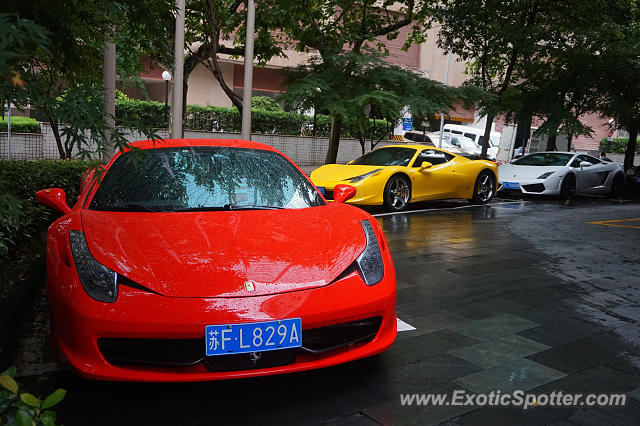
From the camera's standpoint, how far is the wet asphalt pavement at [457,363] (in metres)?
2.93

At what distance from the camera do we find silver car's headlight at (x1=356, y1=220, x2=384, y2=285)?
3297 mm

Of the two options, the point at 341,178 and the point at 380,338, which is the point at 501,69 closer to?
the point at 341,178

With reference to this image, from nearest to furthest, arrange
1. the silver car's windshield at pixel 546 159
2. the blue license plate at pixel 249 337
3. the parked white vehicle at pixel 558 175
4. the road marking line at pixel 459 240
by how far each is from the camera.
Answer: the blue license plate at pixel 249 337
the road marking line at pixel 459 240
the parked white vehicle at pixel 558 175
the silver car's windshield at pixel 546 159

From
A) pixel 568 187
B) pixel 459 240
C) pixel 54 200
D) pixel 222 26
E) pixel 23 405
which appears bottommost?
pixel 459 240

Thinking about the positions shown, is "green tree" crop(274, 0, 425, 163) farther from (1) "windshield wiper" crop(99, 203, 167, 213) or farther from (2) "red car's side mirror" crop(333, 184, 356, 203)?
(1) "windshield wiper" crop(99, 203, 167, 213)

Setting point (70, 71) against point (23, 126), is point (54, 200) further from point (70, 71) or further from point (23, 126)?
point (23, 126)

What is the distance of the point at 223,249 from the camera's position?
322 cm

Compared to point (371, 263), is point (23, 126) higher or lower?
higher

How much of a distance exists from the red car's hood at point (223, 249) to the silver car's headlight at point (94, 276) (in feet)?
0.13

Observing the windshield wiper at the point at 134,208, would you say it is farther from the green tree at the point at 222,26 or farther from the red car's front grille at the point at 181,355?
the green tree at the point at 222,26

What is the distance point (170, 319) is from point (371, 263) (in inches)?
45.6

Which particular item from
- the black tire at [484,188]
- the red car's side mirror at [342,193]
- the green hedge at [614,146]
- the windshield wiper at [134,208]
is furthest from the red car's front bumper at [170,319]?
the green hedge at [614,146]

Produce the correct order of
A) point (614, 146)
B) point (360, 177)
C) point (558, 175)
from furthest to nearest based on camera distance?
point (614, 146) < point (558, 175) < point (360, 177)

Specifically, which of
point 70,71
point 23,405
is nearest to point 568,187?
point 70,71
